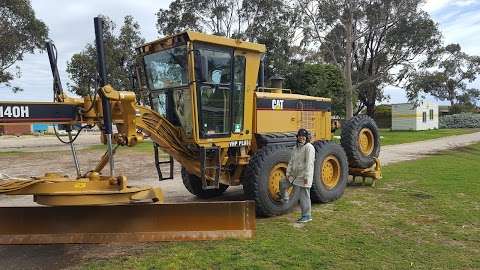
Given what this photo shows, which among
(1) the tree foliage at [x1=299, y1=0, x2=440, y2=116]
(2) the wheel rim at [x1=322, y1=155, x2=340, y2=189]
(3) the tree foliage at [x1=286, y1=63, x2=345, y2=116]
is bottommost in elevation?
(2) the wheel rim at [x1=322, y1=155, x2=340, y2=189]

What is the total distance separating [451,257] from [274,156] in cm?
329

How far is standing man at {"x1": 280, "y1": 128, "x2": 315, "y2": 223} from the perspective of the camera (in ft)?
26.1

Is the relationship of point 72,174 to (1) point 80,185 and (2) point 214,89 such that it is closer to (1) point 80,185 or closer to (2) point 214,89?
(2) point 214,89

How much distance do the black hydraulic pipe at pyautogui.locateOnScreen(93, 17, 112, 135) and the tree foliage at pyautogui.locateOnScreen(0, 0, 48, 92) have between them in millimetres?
25147

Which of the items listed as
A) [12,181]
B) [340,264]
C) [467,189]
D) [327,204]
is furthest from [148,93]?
[467,189]

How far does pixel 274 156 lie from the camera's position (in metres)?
8.56

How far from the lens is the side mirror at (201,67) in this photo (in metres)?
7.60

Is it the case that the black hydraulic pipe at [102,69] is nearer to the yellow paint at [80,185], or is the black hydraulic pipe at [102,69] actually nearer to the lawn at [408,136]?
the yellow paint at [80,185]

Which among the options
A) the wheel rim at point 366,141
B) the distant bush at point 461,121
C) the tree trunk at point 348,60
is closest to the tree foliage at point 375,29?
the tree trunk at point 348,60

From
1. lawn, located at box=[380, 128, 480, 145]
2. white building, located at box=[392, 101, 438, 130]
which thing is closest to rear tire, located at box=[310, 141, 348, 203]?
lawn, located at box=[380, 128, 480, 145]

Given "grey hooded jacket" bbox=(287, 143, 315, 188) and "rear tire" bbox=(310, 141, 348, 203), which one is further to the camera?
"rear tire" bbox=(310, 141, 348, 203)

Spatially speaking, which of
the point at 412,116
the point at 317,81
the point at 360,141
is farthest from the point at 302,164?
the point at 412,116

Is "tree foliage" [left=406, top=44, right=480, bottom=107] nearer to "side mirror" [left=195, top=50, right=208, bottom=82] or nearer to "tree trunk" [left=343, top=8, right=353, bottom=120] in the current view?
"tree trunk" [left=343, top=8, right=353, bottom=120]

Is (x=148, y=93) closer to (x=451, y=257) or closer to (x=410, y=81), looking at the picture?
(x=451, y=257)
